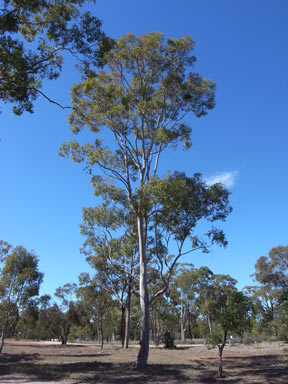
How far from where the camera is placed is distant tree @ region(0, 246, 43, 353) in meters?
20.7

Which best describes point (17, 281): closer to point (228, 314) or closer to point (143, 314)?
point (143, 314)

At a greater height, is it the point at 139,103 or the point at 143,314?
the point at 139,103

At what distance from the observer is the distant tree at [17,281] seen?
2070 centimetres

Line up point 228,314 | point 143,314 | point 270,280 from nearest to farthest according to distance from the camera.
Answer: point 228,314 → point 143,314 → point 270,280

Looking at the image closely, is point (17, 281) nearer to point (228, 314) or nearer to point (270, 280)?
point (228, 314)

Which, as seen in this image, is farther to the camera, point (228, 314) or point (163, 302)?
point (163, 302)

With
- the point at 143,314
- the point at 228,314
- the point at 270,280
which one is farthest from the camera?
the point at 270,280

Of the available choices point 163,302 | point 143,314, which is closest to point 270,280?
point 163,302

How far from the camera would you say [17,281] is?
20.8m

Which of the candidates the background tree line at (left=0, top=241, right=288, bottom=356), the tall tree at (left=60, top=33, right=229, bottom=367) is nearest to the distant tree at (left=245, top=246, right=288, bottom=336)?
the background tree line at (left=0, top=241, right=288, bottom=356)

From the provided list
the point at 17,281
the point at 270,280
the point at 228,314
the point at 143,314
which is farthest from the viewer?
the point at 270,280

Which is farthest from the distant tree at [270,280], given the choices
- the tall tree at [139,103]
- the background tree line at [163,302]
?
the tall tree at [139,103]

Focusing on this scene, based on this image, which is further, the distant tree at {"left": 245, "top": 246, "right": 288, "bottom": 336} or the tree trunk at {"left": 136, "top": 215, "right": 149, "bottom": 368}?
the distant tree at {"left": 245, "top": 246, "right": 288, "bottom": 336}

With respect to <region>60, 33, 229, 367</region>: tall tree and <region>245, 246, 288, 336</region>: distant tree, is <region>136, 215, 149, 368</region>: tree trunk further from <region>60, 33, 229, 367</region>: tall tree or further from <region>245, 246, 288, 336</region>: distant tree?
<region>245, 246, 288, 336</region>: distant tree
